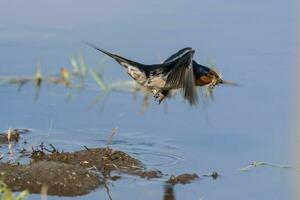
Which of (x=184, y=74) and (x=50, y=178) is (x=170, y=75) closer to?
(x=184, y=74)

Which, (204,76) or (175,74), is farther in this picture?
(204,76)

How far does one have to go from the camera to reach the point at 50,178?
505cm

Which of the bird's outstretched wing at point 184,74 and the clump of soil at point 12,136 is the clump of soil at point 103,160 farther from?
the bird's outstretched wing at point 184,74

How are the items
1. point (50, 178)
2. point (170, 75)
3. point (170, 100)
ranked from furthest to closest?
point (170, 100) < point (170, 75) < point (50, 178)

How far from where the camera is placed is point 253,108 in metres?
6.58

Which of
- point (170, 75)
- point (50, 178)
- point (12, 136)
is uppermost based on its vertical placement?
point (170, 75)

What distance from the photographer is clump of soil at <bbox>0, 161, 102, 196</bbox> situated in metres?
5.00

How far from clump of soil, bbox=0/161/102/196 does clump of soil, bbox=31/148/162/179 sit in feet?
0.81

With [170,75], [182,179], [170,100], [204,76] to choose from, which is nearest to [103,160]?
[182,179]

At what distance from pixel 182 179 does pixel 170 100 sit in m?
1.71

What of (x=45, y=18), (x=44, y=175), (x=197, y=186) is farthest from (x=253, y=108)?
(x=45, y=18)

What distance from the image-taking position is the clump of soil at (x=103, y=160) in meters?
5.40

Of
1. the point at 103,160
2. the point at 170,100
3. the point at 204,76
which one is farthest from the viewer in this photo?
the point at 170,100

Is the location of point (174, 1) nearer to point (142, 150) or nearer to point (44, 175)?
point (142, 150)
